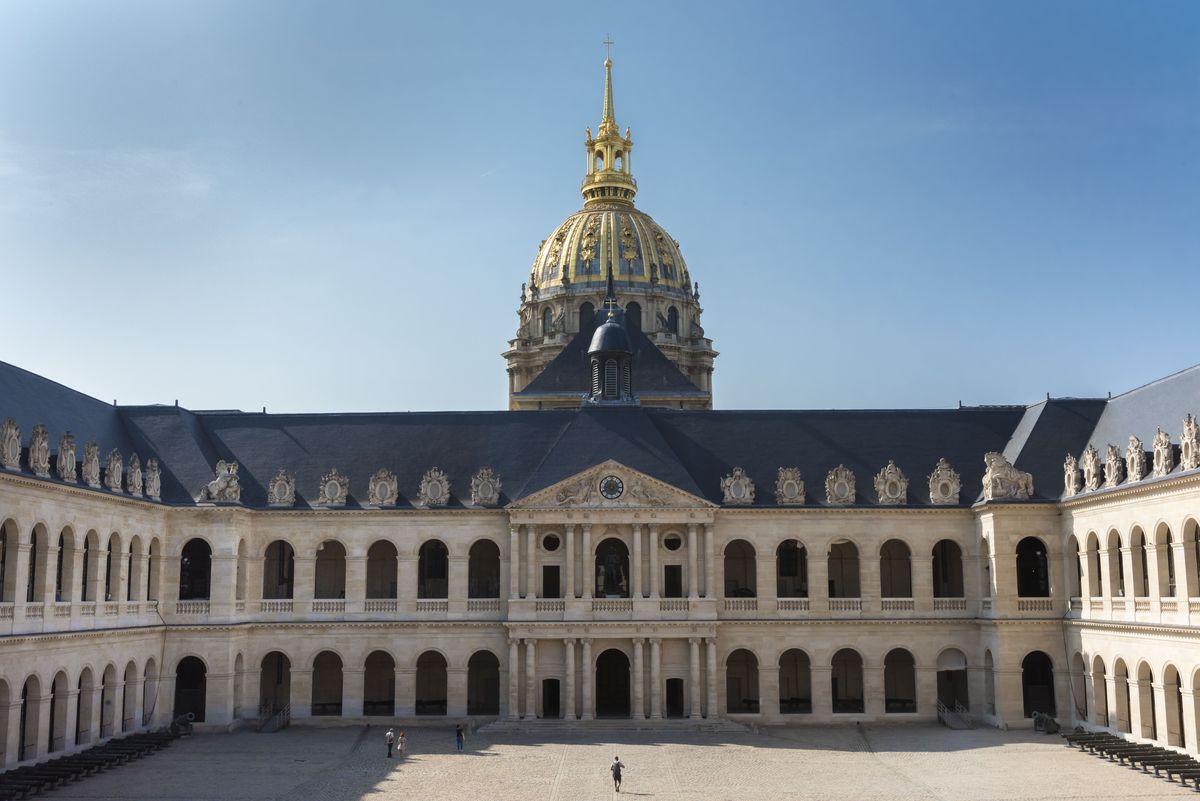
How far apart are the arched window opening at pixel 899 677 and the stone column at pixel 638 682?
577 inches

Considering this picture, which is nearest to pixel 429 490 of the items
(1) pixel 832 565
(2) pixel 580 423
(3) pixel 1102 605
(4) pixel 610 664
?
(2) pixel 580 423

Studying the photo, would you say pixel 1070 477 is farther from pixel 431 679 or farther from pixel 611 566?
pixel 431 679

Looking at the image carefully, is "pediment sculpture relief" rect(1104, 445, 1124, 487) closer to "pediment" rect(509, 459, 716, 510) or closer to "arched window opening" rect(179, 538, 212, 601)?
"pediment" rect(509, 459, 716, 510)

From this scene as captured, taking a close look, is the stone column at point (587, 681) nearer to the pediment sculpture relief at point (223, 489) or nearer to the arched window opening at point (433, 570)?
the arched window opening at point (433, 570)

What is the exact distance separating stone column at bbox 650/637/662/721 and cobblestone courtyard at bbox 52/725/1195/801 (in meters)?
2.54

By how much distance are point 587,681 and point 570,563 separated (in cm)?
633

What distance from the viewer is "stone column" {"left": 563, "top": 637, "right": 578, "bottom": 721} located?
6956 centimetres

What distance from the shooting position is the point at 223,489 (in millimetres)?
71062

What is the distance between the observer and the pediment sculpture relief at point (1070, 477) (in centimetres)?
6800

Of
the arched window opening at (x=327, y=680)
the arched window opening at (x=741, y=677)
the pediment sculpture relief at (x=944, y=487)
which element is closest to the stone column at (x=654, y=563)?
the arched window opening at (x=741, y=677)

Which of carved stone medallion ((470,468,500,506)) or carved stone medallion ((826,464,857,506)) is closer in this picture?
carved stone medallion ((470,468,500,506))

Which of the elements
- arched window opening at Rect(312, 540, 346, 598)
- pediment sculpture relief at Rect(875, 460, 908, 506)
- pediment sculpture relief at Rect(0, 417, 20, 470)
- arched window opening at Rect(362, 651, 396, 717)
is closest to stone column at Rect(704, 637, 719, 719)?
pediment sculpture relief at Rect(875, 460, 908, 506)

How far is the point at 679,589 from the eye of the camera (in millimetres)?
73250

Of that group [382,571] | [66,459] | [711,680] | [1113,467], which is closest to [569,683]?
[711,680]
